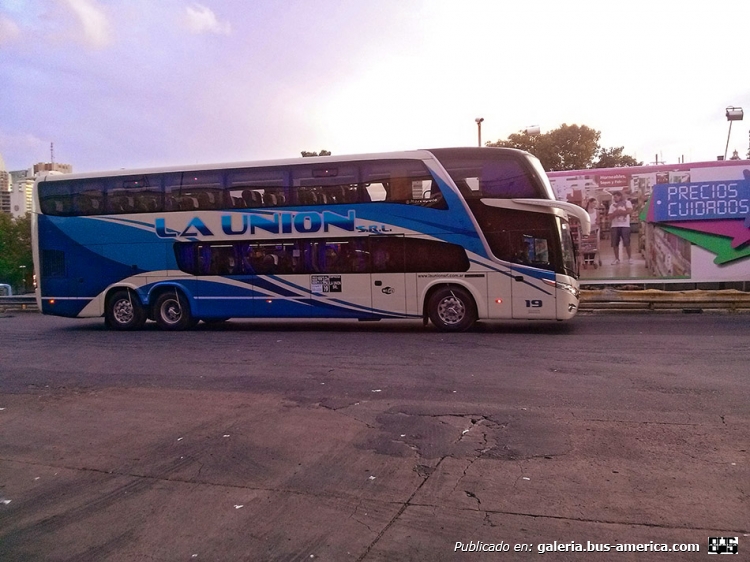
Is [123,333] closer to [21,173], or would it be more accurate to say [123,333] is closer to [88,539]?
[88,539]

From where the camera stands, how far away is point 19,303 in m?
26.2

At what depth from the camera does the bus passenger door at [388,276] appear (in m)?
15.2

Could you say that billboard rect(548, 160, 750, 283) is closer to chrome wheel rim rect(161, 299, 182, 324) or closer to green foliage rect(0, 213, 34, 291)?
chrome wheel rim rect(161, 299, 182, 324)

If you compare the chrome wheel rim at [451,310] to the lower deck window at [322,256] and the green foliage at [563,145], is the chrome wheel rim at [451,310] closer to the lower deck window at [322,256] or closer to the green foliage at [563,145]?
the lower deck window at [322,256]

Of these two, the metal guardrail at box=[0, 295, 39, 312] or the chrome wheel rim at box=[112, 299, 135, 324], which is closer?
the chrome wheel rim at box=[112, 299, 135, 324]

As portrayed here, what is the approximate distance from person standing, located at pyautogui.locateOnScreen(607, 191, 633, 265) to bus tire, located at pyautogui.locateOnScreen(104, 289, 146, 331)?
16.1m

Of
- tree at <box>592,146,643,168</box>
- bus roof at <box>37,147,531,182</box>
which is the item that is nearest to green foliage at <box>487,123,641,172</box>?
tree at <box>592,146,643,168</box>

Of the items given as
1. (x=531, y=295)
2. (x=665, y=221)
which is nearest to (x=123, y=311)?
(x=531, y=295)

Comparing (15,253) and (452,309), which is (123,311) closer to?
(452,309)

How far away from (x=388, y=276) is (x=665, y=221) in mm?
12782

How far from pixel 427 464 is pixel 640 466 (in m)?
1.78

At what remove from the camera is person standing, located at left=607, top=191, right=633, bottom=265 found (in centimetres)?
2380

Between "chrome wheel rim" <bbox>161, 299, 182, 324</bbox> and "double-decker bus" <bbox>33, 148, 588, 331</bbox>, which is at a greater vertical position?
"double-decker bus" <bbox>33, 148, 588, 331</bbox>

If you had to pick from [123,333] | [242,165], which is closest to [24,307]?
[123,333]
